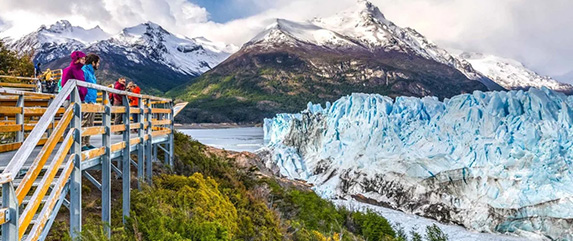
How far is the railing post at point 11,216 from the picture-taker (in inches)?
77.7

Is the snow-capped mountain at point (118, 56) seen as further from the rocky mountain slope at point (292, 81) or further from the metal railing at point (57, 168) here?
the metal railing at point (57, 168)

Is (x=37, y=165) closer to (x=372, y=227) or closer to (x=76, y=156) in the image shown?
(x=76, y=156)

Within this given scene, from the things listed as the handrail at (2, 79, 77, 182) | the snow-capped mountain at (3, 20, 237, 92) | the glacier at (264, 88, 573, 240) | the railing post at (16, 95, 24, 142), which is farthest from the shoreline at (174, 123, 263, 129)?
the handrail at (2, 79, 77, 182)

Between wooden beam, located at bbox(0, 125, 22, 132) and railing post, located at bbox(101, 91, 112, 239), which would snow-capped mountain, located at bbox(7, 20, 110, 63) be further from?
railing post, located at bbox(101, 91, 112, 239)

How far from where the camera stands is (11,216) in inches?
78.9

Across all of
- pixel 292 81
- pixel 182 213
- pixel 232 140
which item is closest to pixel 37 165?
pixel 182 213

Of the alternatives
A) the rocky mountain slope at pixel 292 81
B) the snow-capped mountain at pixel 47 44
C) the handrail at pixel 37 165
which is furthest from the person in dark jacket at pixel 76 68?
the snow-capped mountain at pixel 47 44

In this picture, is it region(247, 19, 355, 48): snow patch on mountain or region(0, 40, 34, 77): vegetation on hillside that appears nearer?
region(0, 40, 34, 77): vegetation on hillside

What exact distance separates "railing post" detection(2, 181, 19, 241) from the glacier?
1755cm

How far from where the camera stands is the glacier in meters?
16.9

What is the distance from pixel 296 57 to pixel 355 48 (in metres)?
37.7

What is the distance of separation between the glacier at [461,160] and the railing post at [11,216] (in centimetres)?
1755

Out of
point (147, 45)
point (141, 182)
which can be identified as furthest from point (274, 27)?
point (141, 182)

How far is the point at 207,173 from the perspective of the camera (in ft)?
26.1
